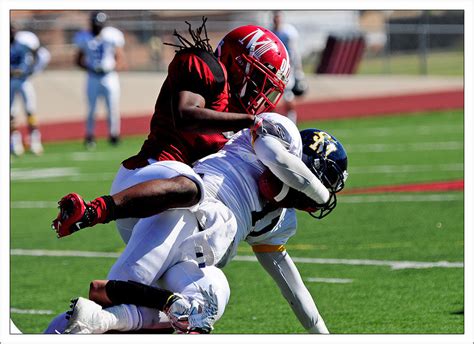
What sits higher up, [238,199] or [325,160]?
[325,160]

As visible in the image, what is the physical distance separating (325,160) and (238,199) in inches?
18.3

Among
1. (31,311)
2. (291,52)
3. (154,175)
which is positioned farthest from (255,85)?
(291,52)

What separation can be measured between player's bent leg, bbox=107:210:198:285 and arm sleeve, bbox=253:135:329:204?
415mm

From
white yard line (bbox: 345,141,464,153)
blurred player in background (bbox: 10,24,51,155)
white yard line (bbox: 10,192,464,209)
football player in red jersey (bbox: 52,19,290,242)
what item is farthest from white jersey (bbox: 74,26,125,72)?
football player in red jersey (bbox: 52,19,290,242)

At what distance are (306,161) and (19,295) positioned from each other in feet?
10.4

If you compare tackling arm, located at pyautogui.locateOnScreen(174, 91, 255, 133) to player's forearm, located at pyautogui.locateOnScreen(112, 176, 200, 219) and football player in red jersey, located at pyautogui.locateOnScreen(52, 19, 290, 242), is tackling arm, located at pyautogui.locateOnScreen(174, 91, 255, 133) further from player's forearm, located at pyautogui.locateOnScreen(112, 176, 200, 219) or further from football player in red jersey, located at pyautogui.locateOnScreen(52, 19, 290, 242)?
player's forearm, located at pyautogui.locateOnScreen(112, 176, 200, 219)

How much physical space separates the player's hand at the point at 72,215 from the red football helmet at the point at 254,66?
1.06 meters

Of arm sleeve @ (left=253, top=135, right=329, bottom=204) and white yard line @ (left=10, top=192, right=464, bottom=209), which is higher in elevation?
arm sleeve @ (left=253, top=135, right=329, bottom=204)

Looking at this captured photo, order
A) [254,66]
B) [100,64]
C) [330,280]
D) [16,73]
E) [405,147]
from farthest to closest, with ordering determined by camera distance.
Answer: [100,64] → [16,73] → [405,147] → [330,280] → [254,66]

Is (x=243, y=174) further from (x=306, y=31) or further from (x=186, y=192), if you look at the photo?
(x=306, y=31)

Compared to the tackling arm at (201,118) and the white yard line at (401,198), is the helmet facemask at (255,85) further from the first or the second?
the white yard line at (401,198)

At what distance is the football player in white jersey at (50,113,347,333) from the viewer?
4637 millimetres

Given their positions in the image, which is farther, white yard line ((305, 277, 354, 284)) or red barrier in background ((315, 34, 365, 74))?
red barrier in background ((315, 34, 365, 74))

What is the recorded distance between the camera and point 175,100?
15.4 ft
